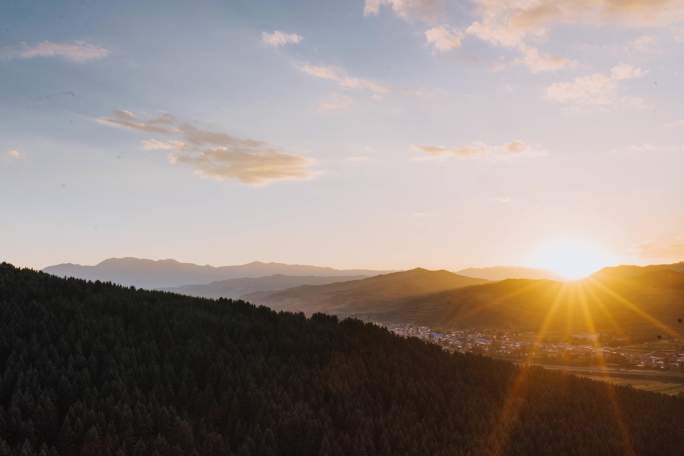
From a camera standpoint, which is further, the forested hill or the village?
the village

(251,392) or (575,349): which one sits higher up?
(251,392)

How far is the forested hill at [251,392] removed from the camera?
14875mm

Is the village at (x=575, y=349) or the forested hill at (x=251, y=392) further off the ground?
the forested hill at (x=251, y=392)

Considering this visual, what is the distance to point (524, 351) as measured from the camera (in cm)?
12288

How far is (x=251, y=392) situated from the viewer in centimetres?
1892

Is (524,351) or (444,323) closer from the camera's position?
(524,351)

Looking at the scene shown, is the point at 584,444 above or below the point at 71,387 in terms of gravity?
below

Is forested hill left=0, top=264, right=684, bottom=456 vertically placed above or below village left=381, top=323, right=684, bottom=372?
above

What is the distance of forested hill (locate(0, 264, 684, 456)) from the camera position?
14875 millimetres

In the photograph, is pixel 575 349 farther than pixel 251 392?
Yes

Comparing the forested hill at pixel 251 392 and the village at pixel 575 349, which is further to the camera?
the village at pixel 575 349

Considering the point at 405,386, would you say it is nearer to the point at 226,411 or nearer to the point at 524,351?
the point at 226,411

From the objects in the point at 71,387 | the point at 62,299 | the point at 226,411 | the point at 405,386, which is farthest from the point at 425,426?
the point at 62,299

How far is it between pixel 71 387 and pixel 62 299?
1006cm
